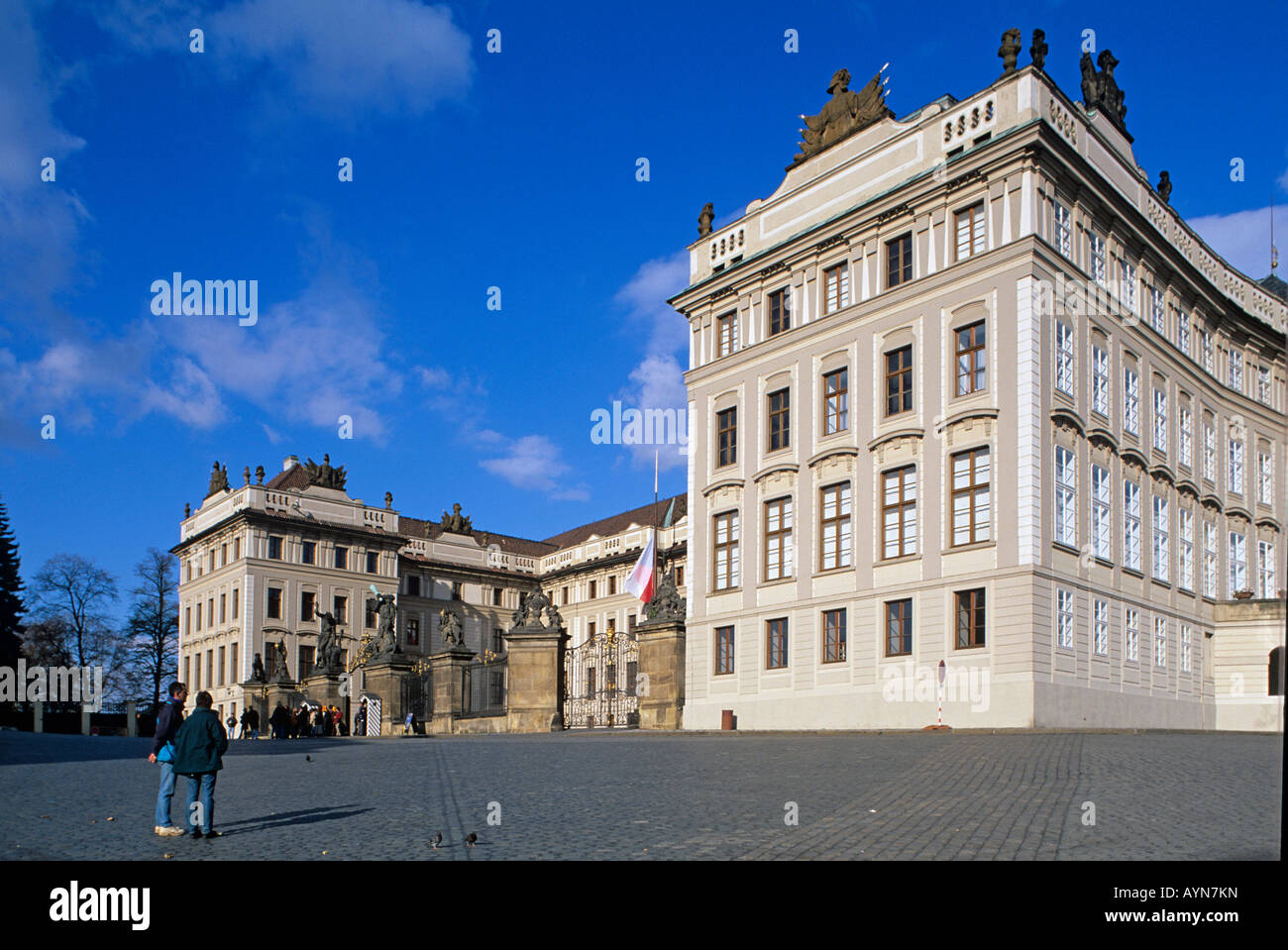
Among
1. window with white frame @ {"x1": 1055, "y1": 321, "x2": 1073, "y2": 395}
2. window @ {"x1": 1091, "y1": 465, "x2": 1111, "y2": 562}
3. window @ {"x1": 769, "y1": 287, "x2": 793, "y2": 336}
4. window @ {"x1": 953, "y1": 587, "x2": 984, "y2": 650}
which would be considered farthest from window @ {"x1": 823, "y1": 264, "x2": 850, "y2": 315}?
window @ {"x1": 953, "y1": 587, "x2": 984, "y2": 650}

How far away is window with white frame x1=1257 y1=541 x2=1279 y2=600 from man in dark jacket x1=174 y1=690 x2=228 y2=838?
40.8 metres

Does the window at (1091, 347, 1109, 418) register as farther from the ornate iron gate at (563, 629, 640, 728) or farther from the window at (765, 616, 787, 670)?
the ornate iron gate at (563, 629, 640, 728)

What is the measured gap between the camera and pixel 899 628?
34719 mm

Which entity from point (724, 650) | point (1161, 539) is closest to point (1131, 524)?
point (1161, 539)

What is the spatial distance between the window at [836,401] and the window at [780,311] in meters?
2.70

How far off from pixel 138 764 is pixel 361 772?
252 inches

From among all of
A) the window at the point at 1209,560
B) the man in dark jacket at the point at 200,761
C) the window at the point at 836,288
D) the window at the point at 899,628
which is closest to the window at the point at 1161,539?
the window at the point at 1209,560

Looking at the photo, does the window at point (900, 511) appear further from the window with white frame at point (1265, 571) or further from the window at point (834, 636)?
the window with white frame at point (1265, 571)

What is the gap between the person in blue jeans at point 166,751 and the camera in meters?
11.9

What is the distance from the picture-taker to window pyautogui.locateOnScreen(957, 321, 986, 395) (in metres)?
33.7

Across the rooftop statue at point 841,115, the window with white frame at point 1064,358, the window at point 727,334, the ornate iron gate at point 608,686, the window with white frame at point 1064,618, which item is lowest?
the ornate iron gate at point 608,686

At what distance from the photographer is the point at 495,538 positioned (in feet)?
327
